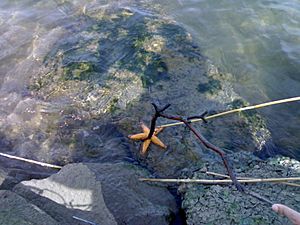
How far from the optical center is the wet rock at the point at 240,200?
3.11 metres

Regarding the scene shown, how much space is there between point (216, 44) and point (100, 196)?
404cm

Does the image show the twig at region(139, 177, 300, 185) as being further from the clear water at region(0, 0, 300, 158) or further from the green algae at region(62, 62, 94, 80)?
the green algae at region(62, 62, 94, 80)

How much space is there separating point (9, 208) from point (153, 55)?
3.59 m

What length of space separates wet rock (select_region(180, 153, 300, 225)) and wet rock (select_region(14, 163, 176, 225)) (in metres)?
0.28

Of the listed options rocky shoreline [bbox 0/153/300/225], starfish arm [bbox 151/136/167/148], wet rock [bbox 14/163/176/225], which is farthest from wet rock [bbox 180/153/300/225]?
starfish arm [bbox 151/136/167/148]

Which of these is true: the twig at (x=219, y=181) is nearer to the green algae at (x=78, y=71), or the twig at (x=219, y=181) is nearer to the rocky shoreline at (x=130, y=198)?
the rocky shoreline at (x=130, y=198)

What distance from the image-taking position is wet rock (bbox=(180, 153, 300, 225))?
10.2ft

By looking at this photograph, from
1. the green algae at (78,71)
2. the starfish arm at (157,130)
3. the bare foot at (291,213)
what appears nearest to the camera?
the bare foot at (291,213)

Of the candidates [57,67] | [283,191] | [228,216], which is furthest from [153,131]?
[57,67]

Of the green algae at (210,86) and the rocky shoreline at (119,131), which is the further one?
the green algae at (210,86)

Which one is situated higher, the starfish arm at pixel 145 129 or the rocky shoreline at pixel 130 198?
the starfish arm at pixel 145 129

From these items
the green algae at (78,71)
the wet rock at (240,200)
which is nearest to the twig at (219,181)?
the wet rock at (240,200)

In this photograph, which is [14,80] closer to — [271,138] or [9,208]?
[9,208]

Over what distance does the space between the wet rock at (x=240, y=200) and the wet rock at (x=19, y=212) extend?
4.41 feet
